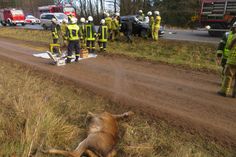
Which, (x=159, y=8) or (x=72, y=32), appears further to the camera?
(x=159, y=8)

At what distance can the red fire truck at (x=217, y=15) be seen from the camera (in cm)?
1827

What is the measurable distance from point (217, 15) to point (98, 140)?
59.0 ft

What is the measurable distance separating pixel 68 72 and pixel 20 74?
5.58ft

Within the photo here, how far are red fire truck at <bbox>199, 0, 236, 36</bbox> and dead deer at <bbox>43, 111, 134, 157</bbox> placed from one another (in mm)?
16611

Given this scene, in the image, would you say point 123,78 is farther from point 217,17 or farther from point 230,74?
point 217,17

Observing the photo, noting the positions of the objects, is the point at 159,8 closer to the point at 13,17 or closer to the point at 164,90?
the point at 13,17

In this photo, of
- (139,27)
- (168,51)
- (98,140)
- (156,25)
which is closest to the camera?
(98,140)

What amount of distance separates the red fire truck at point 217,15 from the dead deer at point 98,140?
54.5 ft

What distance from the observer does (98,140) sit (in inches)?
147

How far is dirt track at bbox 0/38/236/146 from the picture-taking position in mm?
5375

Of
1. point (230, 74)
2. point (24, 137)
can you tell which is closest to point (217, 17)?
point (230, 74)

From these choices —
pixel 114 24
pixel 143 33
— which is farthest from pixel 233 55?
pixel 114 24

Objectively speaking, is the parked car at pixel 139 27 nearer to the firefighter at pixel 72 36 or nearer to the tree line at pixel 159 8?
the firefighter at pixel 72 36

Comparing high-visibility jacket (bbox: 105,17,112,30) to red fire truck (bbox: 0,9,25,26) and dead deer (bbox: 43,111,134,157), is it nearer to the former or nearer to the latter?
dead deer (bbox: 43,111,134,157)
